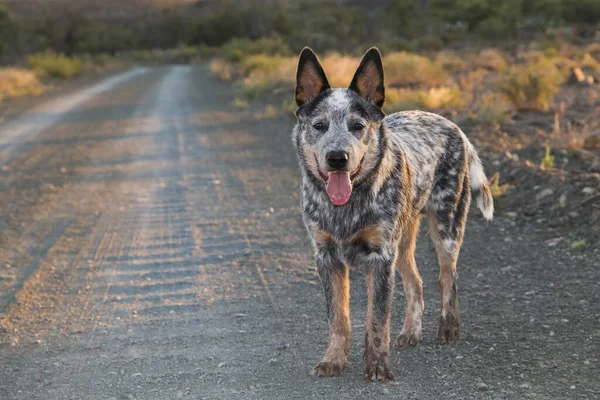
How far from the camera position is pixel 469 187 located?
6.61m

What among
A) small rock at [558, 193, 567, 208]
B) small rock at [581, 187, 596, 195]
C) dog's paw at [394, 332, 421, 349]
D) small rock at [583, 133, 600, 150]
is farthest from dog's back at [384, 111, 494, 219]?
small rock at [583, 133, 600, 150]

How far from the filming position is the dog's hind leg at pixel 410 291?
6.01 meters

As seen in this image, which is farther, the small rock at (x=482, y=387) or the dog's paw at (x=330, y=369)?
the dog's paw at (x=330, y=369)

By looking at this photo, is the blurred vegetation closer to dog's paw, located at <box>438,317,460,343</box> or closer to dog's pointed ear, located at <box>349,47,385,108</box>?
dog's paw, located at <box>438,317,460,343</box>

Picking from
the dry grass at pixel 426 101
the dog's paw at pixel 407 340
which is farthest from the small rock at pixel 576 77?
the dog's paw at pixel 407 340

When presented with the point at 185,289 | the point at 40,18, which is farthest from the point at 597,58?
the point at 40,18

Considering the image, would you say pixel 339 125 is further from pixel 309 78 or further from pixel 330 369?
pixel 330 369

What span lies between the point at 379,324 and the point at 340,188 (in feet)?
2.94

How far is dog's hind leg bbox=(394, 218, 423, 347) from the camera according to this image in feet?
19.7

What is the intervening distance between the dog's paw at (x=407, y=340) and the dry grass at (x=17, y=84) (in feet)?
75.8

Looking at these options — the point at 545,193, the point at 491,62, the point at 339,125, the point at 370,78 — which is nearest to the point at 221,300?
the point at 339,125

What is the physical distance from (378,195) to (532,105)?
38.2 feet

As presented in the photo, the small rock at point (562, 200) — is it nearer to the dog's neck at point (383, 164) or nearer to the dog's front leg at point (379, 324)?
the dog's neck at point (383, 164)

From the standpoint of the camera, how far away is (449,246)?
6.21m
